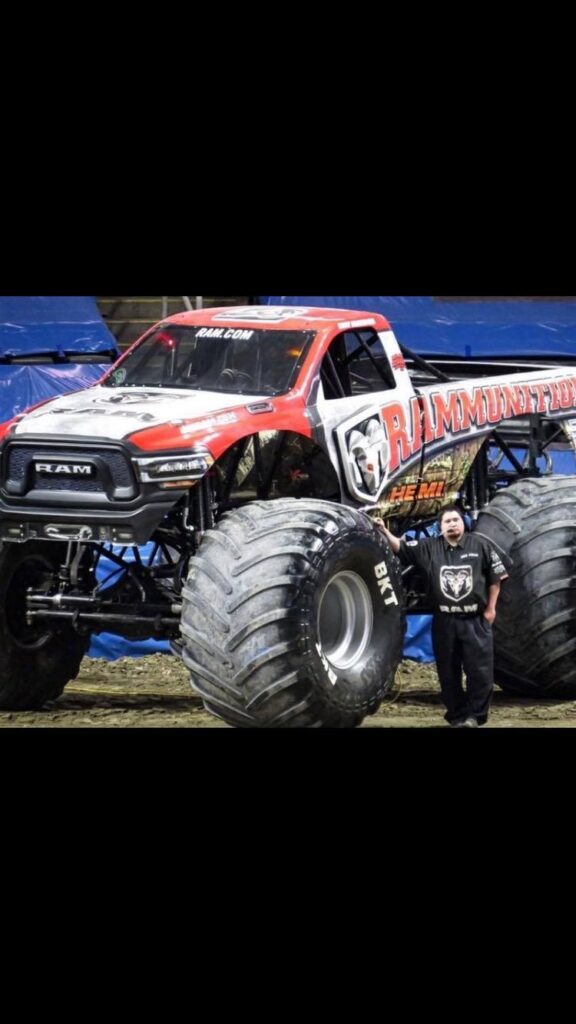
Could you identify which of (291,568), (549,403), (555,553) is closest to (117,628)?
(291,568)

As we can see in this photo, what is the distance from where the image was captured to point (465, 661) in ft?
36.5

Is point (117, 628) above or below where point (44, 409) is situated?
below

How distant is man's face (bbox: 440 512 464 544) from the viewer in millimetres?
11133

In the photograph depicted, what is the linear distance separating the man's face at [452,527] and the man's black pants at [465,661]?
1.59ft

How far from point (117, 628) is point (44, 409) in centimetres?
144

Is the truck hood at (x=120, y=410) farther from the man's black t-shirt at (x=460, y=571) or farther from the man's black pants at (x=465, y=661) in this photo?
the man's black pants at (x=465, y=661)

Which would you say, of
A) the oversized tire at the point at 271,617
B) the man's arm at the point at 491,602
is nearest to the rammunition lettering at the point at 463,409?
the man's arm at the point at 491,602

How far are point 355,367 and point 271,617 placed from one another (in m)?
3.38

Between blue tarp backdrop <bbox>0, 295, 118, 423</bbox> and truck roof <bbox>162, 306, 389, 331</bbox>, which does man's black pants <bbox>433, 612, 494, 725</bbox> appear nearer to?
truck roof <bbox>162, 306, 389, 331</bbox>

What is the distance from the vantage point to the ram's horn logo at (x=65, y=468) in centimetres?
1016

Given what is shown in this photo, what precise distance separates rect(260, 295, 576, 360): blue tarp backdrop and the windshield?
21.2 feet

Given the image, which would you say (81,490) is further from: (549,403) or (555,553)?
(549,403)

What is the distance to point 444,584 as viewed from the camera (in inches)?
436

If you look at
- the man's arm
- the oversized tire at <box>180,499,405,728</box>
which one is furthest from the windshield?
the man's arm
